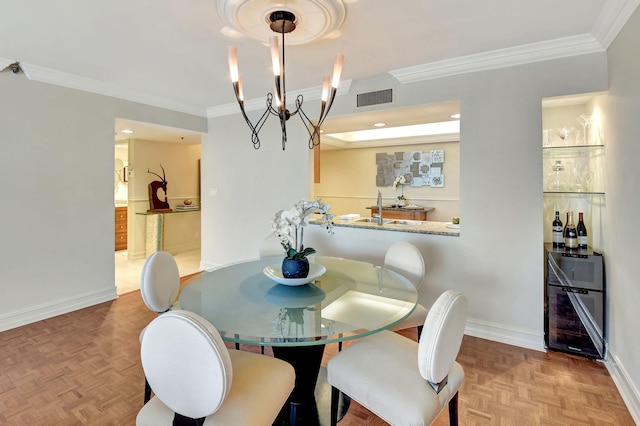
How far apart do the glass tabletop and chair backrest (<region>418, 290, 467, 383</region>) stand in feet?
0.69

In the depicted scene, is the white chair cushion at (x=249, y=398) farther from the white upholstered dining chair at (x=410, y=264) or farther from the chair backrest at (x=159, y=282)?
the white upholstered dining chair at (x=410, y=264)

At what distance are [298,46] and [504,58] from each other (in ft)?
5.46

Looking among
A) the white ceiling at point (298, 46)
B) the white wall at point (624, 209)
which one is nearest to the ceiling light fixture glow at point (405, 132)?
the white ceiling at point (298, 46)

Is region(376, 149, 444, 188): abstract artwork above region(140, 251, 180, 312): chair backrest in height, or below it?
above

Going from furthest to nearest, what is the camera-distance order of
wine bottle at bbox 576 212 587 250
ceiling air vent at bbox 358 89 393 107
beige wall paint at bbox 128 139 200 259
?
beige wall paint at bbox 128 139 200 259 → ceiling air vent at bbox 358 89 393 107 → wine bottle at bbox 576 212 587 250

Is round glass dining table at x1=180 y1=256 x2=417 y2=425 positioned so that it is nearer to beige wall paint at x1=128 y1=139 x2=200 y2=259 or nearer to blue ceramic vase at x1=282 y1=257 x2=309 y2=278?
blue ceramic vase at x1=282 y1=257 x2=309 y2=278

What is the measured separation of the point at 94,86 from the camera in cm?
344

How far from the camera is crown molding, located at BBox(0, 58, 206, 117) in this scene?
3.05 metres

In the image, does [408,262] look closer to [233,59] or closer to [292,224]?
[292,224]

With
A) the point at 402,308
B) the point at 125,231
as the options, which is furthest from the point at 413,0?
the point at 125,231

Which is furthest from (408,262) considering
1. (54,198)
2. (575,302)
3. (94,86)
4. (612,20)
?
(94,86)

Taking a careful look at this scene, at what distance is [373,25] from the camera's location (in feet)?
7.24

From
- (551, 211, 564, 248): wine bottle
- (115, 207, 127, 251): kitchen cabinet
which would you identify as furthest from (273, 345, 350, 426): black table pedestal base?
(115, 207, 127, 251): kitchen cabinet

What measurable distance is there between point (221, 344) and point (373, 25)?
2.16m
